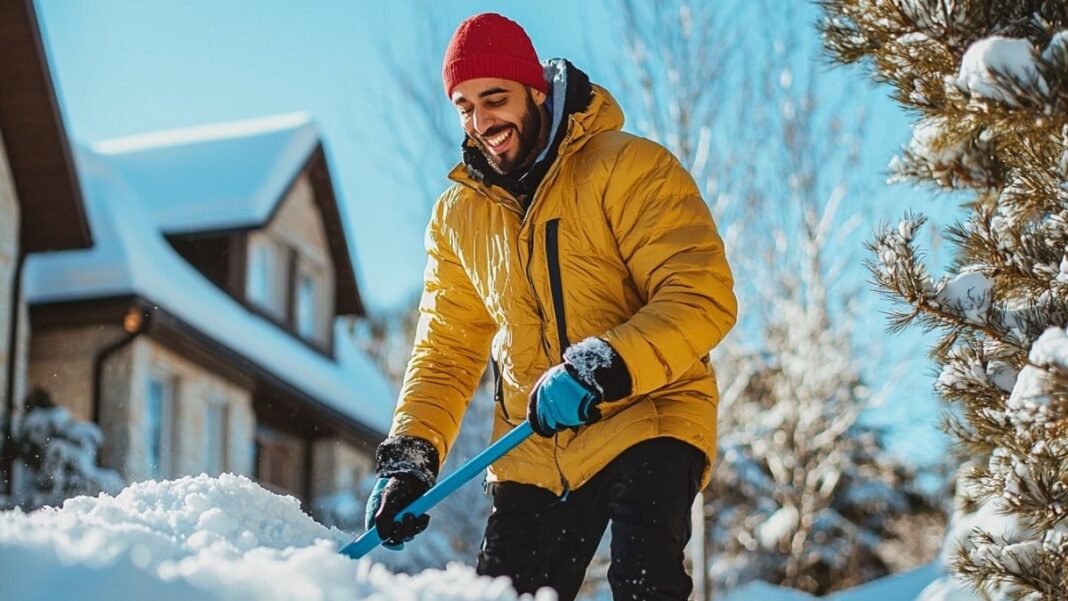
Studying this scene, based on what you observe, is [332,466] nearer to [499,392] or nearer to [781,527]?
[781,527]

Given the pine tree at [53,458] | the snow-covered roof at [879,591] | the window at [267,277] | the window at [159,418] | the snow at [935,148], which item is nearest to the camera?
the snow at [935,148]

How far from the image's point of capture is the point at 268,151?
1734cm

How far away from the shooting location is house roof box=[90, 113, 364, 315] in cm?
1616

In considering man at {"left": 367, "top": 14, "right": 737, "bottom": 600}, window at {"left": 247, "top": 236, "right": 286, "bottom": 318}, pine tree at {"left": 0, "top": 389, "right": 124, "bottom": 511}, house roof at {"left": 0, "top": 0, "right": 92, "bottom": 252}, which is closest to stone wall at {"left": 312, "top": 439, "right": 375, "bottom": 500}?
window at {"left": 247, "top": 236, "right": 286, "bottom": 318}

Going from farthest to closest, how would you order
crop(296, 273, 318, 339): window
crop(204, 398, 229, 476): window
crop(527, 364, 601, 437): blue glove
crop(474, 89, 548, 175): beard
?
crop(296, 273, 318, 339): window → crop(204, 398, 229, 476): window → crop(474, 89, 548, 175): beard → crop(527, 364, 601, 437): blue glove

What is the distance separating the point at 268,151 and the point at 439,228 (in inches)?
543

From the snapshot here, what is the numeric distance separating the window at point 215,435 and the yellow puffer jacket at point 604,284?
12.1 metres

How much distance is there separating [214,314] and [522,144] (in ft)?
38.8

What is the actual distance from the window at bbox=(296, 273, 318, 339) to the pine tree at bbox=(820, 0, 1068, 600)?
50.3 feet

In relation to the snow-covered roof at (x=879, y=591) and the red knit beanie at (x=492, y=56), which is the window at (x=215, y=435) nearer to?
the snow-covered roof at (x=879, y=591)

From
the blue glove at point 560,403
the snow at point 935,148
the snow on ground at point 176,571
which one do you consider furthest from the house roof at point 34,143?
the snow on ground at point 176,571

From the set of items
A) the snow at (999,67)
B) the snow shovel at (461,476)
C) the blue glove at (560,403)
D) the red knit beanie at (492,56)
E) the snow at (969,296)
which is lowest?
the snow shovel at (461,476)

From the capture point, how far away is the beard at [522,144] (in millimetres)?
3646

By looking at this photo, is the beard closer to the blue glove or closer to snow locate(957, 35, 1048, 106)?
the blue glove
